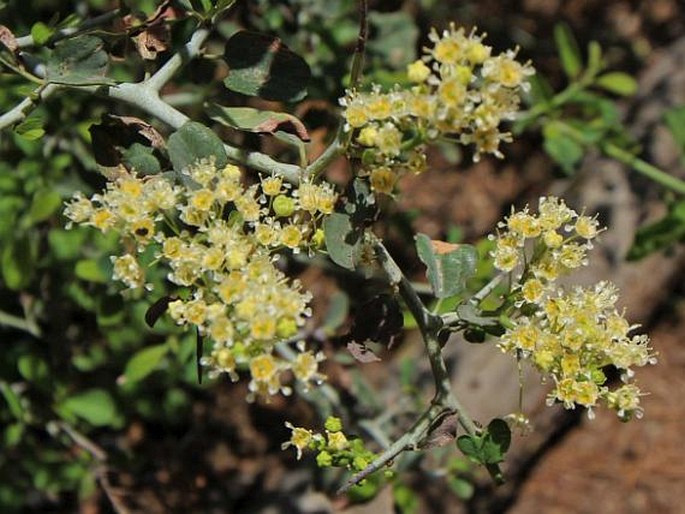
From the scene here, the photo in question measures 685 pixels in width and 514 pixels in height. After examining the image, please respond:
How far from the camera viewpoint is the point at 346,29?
2.30 meters

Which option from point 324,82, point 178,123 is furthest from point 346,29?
point 178,123

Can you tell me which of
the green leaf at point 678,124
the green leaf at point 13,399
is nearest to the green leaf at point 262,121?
the green leaf at point 13,399

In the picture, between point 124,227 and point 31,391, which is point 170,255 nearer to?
point 124,227

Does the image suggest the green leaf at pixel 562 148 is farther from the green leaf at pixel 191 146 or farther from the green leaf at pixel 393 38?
the green leaf at pixel 191 146

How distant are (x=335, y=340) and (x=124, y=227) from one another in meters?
1.19

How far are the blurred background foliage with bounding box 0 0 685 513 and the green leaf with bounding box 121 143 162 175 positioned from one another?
0.33 meters

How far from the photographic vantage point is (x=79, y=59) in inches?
57.7

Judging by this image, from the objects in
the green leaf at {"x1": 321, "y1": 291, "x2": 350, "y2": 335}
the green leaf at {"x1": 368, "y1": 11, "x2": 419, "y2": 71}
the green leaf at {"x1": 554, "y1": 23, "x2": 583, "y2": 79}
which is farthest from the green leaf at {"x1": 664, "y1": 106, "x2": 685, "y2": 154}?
the green leaf at {"x1": 321, "y1": 291, "x2": 350, "y2": 335}

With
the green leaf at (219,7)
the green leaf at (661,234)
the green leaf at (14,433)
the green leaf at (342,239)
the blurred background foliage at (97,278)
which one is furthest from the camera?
the green leaf at (661,234)

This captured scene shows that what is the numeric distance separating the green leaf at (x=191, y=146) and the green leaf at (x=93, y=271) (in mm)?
760

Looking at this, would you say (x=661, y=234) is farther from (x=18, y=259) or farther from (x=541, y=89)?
(x=18, y=259)

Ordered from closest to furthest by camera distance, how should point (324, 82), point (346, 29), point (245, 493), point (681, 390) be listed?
point (324, 82) < point (346, 29) < point (245, 493) < point (681, 390)

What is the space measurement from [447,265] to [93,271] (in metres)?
0.93

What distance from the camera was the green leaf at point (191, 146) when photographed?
53.0 inches
